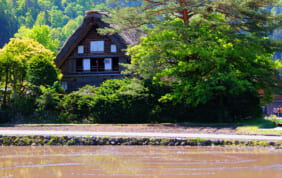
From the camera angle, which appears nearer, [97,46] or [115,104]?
[115,104]

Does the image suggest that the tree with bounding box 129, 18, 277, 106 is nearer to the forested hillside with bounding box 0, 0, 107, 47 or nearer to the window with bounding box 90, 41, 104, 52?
the window with bounding box 90, 41, 104, 52

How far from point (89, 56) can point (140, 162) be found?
29939 millimetres

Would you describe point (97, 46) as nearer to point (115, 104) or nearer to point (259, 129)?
point (115, 104)

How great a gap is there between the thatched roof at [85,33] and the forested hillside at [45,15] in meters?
70.2

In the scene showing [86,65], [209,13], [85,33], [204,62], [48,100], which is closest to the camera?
[204,62]

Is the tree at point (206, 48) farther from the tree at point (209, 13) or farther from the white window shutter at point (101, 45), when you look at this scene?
the white window shutter at point (101, 45)

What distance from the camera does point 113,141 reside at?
17.1 meters

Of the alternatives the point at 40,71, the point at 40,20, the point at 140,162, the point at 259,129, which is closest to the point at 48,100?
the point at 40,71

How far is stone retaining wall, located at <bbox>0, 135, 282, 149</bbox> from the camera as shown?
15.9m

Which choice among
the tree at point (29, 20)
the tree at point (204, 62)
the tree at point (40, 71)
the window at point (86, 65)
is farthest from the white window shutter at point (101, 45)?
the tree at point (29, 20)

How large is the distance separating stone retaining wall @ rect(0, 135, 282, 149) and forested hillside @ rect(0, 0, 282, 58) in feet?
306

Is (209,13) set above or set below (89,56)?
above

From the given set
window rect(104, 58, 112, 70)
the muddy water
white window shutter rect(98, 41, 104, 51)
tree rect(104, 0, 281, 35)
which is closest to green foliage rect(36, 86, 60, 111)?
tree rect(104, 0, 281, 35)

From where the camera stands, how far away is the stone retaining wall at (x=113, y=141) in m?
15.9
